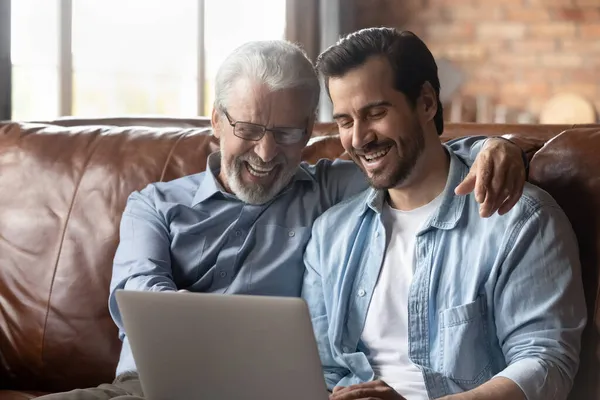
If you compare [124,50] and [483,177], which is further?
[124,50]

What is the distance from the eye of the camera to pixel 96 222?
2.09 m

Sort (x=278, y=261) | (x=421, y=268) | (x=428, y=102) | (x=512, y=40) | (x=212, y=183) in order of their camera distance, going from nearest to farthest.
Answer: (x=421, y=268) → (x=428, y=102) → (x=278, y=261) → (x=212, y=183) → (x=512, y=40)

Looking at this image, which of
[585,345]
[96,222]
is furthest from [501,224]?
[96,222]

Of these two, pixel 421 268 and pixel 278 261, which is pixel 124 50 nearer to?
pixel 278 261

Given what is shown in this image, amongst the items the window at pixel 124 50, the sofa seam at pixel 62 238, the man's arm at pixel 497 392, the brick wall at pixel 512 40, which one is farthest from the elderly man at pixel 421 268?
the brick wall at pixel 512 40

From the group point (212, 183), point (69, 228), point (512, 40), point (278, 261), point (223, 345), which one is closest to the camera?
point (223, 345)

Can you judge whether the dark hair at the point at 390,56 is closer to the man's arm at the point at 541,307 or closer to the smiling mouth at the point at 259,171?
the smiling mouth at the point at 259,171

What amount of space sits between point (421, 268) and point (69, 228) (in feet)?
3.00

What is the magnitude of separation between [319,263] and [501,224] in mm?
406

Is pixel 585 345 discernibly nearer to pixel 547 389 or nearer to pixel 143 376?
pixel 547 389

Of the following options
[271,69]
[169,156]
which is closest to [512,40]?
[169,156]

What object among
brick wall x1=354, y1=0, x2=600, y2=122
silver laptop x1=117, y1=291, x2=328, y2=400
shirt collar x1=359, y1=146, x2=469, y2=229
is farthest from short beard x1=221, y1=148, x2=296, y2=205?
brick wall x1=354, y1=0, x2=600, y2=122

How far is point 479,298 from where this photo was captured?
→ 1.51 m

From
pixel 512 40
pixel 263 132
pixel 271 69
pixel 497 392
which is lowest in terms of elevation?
pixel 497 392
